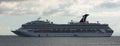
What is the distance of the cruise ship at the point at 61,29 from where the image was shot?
162 meters

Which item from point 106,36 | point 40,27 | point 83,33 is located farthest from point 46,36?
point 106,36

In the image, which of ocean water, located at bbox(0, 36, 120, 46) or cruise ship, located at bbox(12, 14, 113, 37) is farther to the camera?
cruise ship, located at bbox(12, 14, 113, 37)

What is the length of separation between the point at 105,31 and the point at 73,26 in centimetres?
1401

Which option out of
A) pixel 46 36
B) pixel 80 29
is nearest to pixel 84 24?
pixel 80 29

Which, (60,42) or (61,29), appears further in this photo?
(61,29)

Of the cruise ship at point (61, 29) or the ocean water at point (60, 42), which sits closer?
the ocean water at point (60, 42)

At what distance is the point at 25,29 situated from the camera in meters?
163

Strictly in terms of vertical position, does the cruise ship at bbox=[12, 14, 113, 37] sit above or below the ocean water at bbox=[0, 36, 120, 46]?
above

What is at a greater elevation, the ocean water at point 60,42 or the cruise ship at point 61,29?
the cruise ship at point 61,29

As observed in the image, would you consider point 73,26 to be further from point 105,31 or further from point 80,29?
point 105,31

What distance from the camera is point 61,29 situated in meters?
162

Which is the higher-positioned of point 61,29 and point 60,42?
point 61,29

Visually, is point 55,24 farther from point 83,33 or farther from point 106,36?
point 106,36

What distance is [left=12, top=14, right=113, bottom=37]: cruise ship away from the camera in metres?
162
